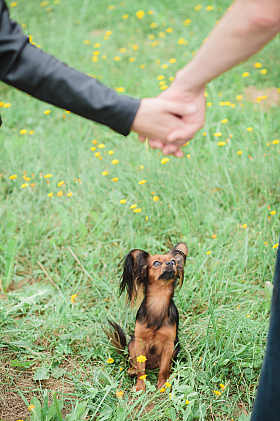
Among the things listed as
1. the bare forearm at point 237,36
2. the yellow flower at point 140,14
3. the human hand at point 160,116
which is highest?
the bare forearm at point 237,36

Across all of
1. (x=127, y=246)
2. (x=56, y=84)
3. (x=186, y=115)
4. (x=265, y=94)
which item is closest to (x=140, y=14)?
(x=265, y=94)

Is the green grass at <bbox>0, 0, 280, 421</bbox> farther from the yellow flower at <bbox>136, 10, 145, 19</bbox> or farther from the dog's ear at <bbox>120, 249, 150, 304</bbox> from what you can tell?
the yellow flower at <bbox>136, 10, 145, 19</bbox>

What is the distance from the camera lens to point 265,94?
167 inches

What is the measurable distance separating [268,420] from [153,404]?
0.91 metres

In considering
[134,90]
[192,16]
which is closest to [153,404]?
[134,90]

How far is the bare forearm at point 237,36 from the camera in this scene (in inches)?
50.5

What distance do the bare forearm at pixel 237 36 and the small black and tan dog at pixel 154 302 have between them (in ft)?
2.72

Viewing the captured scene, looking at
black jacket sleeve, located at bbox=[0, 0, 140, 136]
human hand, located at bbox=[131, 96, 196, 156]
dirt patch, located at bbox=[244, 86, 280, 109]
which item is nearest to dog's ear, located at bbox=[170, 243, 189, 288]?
human hand, located at bbox=[131, 96, 196, 156]

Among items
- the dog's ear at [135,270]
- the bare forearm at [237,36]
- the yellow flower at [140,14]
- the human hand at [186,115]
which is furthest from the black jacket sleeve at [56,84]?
the yellow flower at [140,14]

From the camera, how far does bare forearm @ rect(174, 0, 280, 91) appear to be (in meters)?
1.28

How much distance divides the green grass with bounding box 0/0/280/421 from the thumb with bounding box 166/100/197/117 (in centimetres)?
102

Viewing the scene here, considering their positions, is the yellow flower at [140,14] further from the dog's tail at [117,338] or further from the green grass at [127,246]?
the dog's tail at [117,338]

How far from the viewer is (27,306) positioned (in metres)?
2.57

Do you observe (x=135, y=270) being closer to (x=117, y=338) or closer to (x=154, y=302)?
(x=154, y=302)
